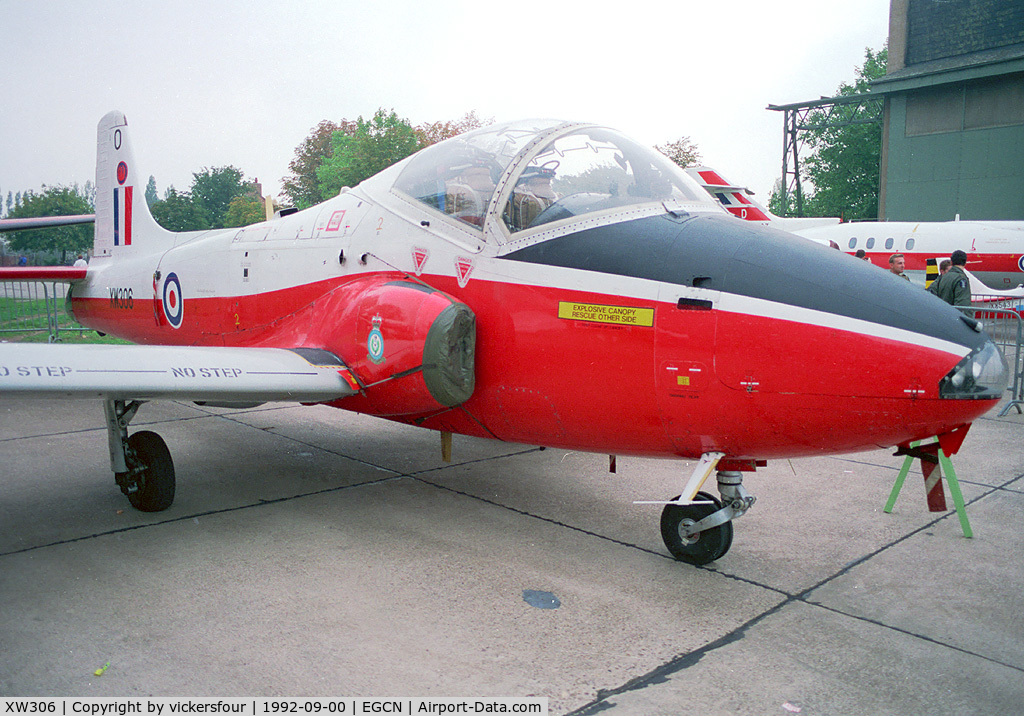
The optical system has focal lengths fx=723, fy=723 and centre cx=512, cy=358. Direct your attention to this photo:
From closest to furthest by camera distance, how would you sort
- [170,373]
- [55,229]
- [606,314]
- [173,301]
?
[606,314] → [170,373] → [173,301] → [55,229]

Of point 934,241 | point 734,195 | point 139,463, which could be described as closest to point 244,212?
point 734,195

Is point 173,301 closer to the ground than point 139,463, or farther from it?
farther from it

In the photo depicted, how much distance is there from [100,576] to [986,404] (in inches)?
174

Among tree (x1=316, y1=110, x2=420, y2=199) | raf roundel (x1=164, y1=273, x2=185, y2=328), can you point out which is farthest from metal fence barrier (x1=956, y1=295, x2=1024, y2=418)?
tree (x1=316, y1=110, x2=420, y2=199)

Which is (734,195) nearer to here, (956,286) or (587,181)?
(956,286)

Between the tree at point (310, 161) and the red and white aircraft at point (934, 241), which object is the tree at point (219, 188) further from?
the red and white aircraft at point (934, 241)

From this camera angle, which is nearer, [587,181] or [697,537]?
[697,537]

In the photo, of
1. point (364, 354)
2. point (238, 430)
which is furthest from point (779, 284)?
point (238, 430)

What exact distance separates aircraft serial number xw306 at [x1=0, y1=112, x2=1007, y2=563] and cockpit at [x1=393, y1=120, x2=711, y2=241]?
0.01 m

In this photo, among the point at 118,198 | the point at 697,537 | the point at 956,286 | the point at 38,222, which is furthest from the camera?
the point at 956,286

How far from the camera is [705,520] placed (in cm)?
382

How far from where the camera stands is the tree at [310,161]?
167 feet

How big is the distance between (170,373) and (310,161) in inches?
2012

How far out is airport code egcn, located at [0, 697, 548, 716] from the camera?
2660mm
